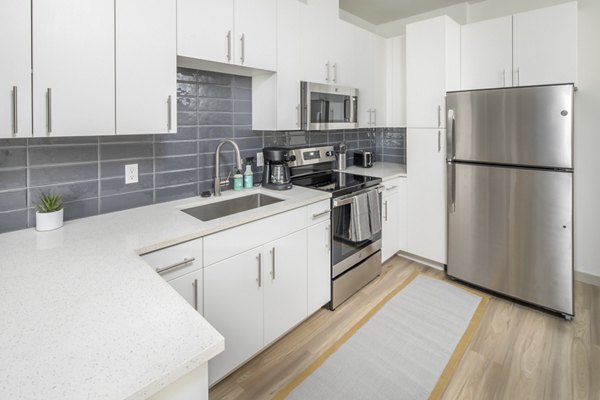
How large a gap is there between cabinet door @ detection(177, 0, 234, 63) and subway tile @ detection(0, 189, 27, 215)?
39.8 inches

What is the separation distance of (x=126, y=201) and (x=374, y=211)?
1.77 metres

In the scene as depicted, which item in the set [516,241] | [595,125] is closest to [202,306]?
[516,241]

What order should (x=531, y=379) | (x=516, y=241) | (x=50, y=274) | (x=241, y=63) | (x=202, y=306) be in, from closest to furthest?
(x=50, y=274), (x=202, y=306), (x=531, y=379), (x=241, y=63), (x=516, y=241)

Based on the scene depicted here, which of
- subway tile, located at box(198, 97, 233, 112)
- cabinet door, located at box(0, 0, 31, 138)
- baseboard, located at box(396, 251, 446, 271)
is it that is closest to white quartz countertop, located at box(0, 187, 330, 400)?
cabinet door, located at box(0, 0, 31, 138)

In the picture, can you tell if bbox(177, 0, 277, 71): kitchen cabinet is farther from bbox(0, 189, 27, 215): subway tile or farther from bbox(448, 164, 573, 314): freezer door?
bbox(448, 164, 573, 314): freezer door

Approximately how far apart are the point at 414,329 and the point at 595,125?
2.21 m

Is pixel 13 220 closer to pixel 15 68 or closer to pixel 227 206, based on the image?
pixel 15 68

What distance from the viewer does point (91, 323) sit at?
78 centimetres

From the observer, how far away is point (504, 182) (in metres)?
2.40

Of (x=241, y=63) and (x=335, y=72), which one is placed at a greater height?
(x=335, y=72)

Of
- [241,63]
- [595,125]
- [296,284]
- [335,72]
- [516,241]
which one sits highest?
[335,72]

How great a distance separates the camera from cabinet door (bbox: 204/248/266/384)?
5.29ft

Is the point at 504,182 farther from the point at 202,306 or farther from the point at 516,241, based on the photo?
the point at 202,306

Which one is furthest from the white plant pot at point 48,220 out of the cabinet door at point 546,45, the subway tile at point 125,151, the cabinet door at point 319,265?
the cabinet door at point 546,45
